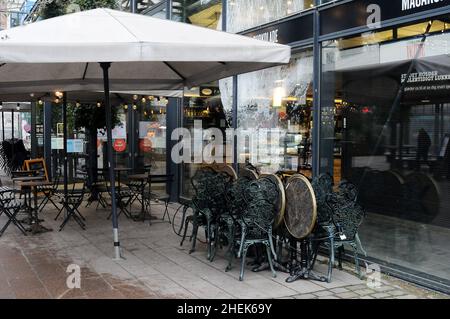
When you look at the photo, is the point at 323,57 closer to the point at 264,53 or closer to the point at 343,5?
the point at 343,5

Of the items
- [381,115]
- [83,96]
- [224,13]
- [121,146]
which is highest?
[224,13]

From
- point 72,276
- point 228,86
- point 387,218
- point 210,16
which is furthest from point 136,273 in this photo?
point 210,16

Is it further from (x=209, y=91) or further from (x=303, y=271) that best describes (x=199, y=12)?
(x=303, y=271)

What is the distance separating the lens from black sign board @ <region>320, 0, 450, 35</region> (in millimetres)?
4938

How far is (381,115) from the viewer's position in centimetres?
572

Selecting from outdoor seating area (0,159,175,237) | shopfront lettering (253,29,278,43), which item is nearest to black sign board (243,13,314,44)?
shopfront lettering (253,29,278,43)

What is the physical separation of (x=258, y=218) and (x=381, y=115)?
2.03m

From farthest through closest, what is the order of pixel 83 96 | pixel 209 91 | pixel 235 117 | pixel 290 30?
pixel 83 96
pixel 209 91
pixel 235 117
pixel 290 30

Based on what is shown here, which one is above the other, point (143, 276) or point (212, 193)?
point (212, 193)

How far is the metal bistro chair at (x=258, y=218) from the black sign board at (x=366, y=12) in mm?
2190

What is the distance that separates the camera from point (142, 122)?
39.1 feet

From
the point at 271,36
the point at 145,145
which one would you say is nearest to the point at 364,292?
the point at 271,36

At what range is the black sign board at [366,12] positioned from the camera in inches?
194

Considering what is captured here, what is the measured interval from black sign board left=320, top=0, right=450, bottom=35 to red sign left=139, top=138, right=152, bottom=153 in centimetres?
640
